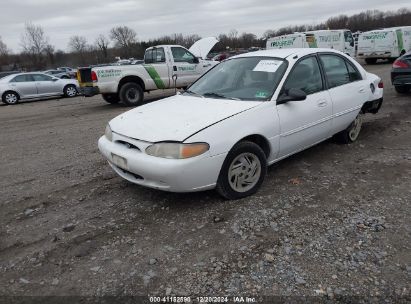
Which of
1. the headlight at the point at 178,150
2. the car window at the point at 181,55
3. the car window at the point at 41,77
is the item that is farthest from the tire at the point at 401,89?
the car window at the point at 41,77

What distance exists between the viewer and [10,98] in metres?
16.7

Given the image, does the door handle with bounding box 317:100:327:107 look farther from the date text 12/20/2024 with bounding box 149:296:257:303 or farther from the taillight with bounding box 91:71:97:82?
the taillight with bounding box 91:71:97:82

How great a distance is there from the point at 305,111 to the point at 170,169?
2.03 metres

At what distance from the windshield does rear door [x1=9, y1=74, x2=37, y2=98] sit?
46.6ft

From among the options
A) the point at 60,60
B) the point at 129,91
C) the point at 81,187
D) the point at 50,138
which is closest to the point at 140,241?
the point at 81,187

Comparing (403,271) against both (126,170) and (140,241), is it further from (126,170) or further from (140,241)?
(126,170)

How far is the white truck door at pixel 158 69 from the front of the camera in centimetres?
1254

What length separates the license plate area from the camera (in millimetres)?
3939

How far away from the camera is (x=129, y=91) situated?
12273 millimetres

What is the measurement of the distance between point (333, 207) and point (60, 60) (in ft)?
255

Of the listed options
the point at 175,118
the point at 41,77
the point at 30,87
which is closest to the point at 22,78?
the point at 30,87

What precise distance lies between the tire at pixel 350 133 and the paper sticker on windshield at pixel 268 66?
6.35 ft

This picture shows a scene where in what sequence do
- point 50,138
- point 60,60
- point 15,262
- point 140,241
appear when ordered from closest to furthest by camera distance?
point 15,262 → point 140,241 → point 50,138 → point 60,60

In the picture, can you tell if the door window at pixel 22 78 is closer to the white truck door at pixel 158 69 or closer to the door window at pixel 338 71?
the white truck door at pixel 158 69
